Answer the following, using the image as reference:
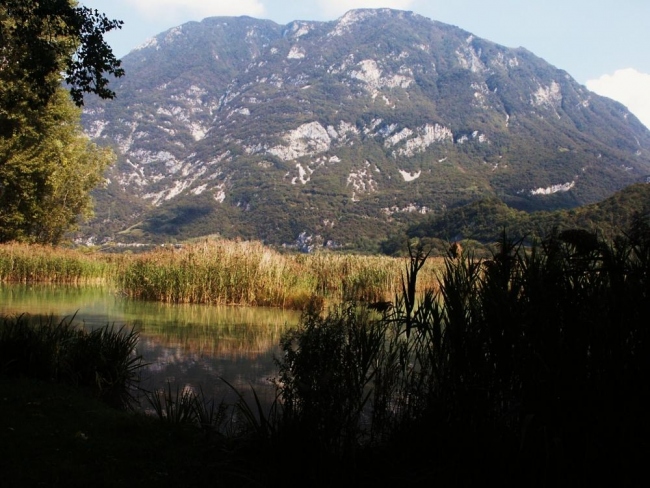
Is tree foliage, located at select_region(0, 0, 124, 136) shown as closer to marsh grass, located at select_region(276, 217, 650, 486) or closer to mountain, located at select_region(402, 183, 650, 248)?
marsh grass, located at select_region(276, 217, 650, 486)

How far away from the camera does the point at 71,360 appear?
7098 mm

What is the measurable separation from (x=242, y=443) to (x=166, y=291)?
14.5m

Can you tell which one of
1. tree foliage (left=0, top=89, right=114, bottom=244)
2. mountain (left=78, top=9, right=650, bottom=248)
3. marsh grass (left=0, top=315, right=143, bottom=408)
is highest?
mountain (left=78, top=9, right=650, bottom=248)

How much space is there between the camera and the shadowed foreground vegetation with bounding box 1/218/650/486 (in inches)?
144

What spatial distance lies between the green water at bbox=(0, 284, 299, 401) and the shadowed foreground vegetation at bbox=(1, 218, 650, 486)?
297cm

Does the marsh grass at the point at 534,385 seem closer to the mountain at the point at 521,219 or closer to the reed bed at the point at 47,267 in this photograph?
the reed bed at the point at 47,267

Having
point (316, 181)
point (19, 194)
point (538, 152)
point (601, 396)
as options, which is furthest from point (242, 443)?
point (538, 152)

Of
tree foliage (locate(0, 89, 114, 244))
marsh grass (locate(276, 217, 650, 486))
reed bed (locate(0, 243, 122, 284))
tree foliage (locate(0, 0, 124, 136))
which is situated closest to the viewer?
marsh grass (locate(276, 217, 650, 486))

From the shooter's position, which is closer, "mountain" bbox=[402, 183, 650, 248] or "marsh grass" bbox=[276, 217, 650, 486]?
"marsh grass" bbox=[276, 217, 650, 486]

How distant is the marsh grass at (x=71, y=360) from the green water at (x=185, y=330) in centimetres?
45

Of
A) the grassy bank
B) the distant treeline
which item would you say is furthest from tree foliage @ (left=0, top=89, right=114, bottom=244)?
the distant treeline

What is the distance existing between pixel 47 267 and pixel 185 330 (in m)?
13.0

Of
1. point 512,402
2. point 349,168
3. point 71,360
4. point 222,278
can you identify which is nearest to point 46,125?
point 222,278

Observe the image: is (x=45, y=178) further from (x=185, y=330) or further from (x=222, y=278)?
(x=185, y=330)
